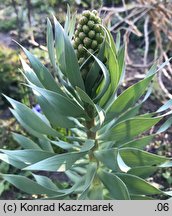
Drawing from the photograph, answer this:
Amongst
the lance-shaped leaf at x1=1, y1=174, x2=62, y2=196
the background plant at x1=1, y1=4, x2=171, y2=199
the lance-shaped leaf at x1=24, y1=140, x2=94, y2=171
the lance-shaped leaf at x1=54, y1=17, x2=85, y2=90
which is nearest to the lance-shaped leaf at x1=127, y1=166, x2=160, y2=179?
the background plant at x1=1, y1=4, x2=171, y2=199

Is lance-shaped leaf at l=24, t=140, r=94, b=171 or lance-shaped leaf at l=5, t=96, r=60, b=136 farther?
lance-shaped leaf at l=5, t=96, r=60, b=136

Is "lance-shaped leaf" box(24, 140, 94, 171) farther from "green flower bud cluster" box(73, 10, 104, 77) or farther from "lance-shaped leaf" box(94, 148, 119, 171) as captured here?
"green flower bud cluster" box(73, 10, 104, 77)

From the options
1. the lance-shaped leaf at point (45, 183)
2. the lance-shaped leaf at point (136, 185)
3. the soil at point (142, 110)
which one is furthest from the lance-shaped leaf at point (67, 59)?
the soil at point (142, 110)

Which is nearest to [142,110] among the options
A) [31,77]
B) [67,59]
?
[31,77]

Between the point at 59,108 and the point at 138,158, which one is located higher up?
the point at 59,108

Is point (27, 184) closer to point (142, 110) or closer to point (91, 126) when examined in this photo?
point (91, 126)

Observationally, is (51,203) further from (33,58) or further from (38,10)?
(38,10)

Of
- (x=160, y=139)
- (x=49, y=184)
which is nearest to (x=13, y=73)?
(x=160, y=139)
